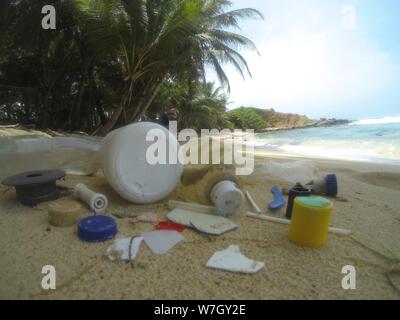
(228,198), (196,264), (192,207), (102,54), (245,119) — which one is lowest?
(196,264)

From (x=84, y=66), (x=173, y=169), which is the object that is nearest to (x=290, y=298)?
(x=173, y=169)

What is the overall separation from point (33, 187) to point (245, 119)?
32379 mm

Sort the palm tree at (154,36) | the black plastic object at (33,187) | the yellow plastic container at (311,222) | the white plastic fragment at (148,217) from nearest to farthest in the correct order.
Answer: the yellow plastic container at (311,222) < the white plastic fragment at (148,217) < the black plastic object at (33,187) < the palm tree at (154,36)

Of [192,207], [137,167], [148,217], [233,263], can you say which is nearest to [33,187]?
[137,167]

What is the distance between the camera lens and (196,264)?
1364 millimetres

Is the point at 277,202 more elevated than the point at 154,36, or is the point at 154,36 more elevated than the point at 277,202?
the point at 154,36

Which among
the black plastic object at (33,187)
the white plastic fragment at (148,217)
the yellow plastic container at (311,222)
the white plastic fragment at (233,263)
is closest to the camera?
the white plastic fragment at (233,263)

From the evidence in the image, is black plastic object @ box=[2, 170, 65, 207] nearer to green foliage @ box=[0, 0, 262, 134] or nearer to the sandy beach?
the sandy beach

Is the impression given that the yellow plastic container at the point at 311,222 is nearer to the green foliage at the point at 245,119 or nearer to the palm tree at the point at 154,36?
the palm tree at the point at 154,36

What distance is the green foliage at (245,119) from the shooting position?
32250 mm

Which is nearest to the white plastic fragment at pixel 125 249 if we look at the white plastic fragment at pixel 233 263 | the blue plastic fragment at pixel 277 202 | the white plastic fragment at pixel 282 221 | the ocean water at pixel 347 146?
the white plastic fragment at pixel 233 263

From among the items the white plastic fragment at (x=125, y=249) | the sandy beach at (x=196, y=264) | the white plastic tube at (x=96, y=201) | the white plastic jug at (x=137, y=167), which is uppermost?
the white plastic jug at (x=137, y=167)

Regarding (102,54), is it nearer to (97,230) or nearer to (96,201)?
(96,201)

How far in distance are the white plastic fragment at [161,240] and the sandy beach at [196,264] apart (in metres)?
0.04
